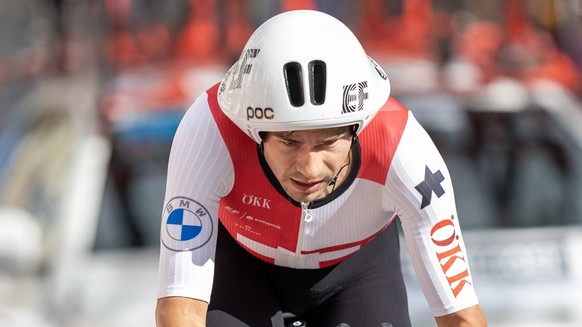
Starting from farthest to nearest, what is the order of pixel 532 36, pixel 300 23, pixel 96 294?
pixel 532 36 < pixel 96 294 < pixel 300 23

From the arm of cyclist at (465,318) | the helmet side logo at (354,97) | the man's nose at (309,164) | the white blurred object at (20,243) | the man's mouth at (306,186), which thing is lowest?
the white blurred object at (20,243)

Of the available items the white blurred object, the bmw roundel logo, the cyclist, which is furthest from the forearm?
the white blurred object

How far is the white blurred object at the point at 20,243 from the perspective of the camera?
6.67 metres

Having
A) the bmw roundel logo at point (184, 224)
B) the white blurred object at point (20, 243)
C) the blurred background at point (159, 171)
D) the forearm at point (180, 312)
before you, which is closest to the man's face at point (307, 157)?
the bmw roundel logo at point (184, 224)

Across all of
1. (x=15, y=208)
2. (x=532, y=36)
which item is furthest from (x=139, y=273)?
(x=532, y=36)

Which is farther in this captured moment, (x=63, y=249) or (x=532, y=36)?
(x=532, y=36)

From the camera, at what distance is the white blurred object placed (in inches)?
263

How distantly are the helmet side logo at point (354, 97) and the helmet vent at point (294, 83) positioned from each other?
0.40 ft

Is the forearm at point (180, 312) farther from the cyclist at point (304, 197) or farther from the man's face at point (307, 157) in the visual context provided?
the man's face at point (307, 157)

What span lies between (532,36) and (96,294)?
612cm

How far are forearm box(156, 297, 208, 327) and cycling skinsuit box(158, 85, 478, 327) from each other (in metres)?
0.02

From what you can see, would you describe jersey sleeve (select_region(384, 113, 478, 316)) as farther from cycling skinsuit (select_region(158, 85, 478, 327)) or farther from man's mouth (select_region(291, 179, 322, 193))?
man's mouth (select_region(291, 179, 322, 193))

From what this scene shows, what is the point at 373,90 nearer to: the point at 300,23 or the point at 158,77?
the point at 300,23

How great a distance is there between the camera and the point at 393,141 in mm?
3504
